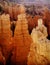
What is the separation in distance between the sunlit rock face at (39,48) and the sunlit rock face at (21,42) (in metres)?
0.05

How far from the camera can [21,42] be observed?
1.78m

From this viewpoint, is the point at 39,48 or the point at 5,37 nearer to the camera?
the point at 39,48

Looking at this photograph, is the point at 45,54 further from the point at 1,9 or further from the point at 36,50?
the point at 1,9

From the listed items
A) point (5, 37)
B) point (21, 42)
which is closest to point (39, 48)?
point (21, 42)

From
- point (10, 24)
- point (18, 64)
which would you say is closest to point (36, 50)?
point (18, 64)

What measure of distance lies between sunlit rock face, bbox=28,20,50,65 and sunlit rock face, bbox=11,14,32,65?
47 millimetres

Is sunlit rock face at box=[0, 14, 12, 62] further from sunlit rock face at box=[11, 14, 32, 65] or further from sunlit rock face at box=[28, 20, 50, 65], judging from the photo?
sunlit rock face at box=[28, 20, 50, 65]

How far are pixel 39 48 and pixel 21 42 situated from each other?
184mm

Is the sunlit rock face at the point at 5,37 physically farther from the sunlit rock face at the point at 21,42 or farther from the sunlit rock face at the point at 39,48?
the sunlit rock face at the point at 39,48

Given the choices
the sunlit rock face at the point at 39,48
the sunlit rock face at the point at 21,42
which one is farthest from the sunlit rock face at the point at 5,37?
the sunlit rock face at the point at 39,48

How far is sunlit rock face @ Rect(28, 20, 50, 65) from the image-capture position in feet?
5.46

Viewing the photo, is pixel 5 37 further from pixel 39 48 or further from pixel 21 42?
pixel 39 48

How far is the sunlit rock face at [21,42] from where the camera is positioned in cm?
176

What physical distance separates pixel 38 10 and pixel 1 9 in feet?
1.05
